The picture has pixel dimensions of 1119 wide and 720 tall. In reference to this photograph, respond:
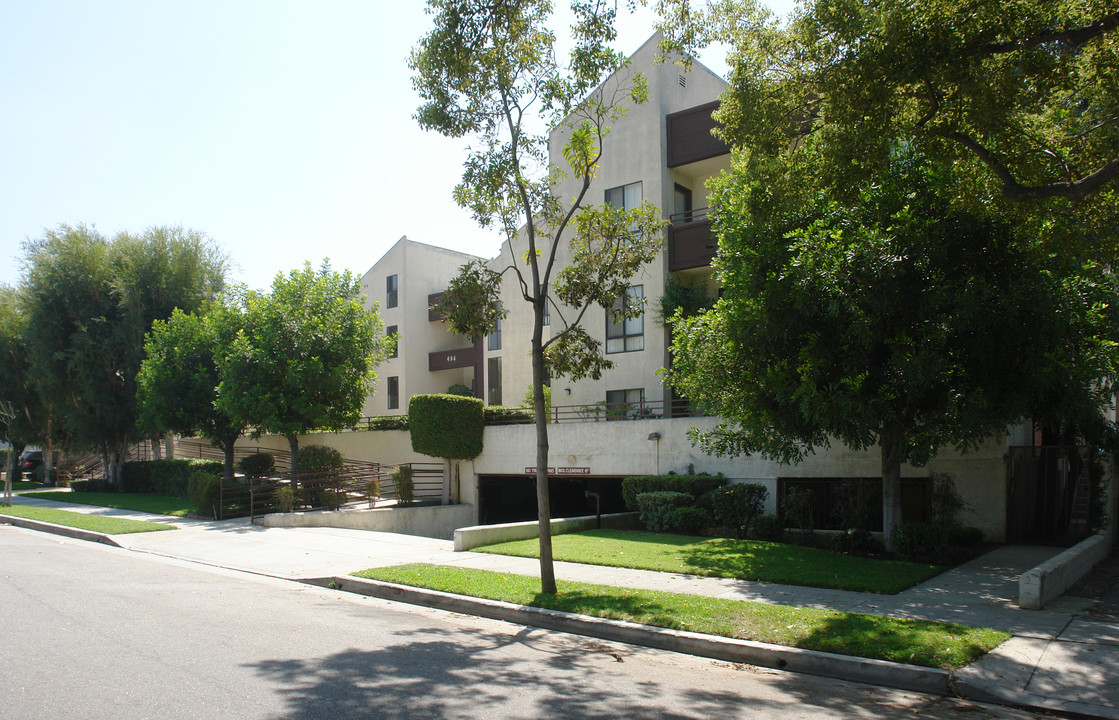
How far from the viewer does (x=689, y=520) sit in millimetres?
16641

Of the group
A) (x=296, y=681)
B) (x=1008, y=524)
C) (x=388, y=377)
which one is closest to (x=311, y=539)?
(x=296, y=681)

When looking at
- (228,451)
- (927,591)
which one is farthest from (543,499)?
(228,451)

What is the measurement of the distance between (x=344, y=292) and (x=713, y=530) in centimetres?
1550

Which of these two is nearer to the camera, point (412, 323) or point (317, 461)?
point (317, 461)

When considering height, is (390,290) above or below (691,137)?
below

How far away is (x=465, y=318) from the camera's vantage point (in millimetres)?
10398

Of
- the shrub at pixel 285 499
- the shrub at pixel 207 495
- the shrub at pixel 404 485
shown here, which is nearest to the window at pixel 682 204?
the shrub at pixel 404 485

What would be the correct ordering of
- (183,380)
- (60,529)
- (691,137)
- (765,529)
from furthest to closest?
(183,380), (691,137), (60,529), (765,529)

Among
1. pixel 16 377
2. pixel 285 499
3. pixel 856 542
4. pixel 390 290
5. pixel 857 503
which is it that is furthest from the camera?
pixel 390 290

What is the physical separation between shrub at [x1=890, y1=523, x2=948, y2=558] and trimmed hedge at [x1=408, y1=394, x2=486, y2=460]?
14.3m

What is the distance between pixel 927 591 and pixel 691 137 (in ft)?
53.8

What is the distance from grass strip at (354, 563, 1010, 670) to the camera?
7082mm

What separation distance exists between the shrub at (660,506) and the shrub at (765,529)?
185 centimetres

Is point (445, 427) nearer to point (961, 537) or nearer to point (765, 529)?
point (765, 529)
